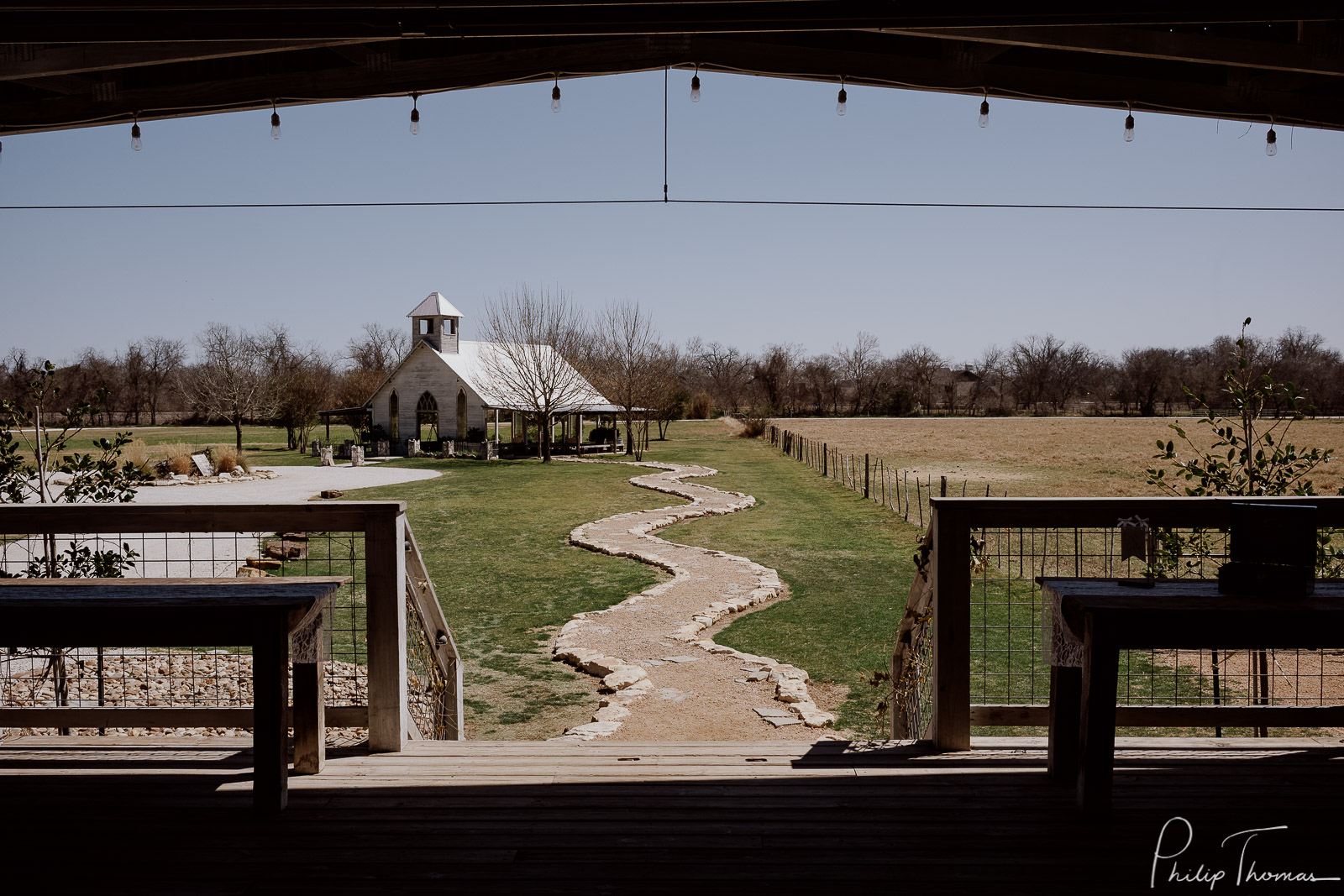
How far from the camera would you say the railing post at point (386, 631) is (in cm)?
329

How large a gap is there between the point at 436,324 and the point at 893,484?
20979 mm

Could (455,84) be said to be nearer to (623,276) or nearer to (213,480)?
(213,480)

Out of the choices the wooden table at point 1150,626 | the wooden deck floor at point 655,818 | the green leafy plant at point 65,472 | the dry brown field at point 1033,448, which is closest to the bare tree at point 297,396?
the dry brown field at point 1033,448

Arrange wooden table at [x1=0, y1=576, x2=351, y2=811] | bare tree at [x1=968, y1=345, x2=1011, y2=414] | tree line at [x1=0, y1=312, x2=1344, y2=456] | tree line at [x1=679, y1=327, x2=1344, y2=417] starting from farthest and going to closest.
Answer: bare tree at [x1=968, y1=345, x2=1011, y2=414] → tree line at [x1=679, y1=327, x2=1344, y2=417] → tree line at [x1=0, y1=312, x2=1344, y2=456] → wooden table at [x1=0, y1=576, x2=351, y2=811]

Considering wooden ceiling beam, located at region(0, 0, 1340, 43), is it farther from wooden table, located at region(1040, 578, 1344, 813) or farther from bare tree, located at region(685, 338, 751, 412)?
bare tree, located at region(685, 338, 751, 412)

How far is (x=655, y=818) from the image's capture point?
8.87 ft

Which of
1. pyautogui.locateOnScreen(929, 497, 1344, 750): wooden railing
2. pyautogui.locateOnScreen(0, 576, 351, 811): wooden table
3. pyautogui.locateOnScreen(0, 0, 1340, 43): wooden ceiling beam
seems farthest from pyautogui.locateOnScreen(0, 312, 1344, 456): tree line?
pyautogui.locateOnScreen(0, 576, 351, 811): wooden table

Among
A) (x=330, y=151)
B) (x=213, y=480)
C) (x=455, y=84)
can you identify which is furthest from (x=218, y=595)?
(x=213, y=480)

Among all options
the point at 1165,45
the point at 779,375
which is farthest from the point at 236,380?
the point at 779,375

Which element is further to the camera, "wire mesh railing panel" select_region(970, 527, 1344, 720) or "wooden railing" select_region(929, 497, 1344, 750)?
"wire mesh railing panel" select_region(970, 527, 1344, 720)

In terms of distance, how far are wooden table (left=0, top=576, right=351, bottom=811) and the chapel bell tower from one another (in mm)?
33011

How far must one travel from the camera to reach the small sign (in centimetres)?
2275

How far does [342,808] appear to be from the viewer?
280cm

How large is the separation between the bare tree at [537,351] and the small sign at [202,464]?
1084 centimetres
